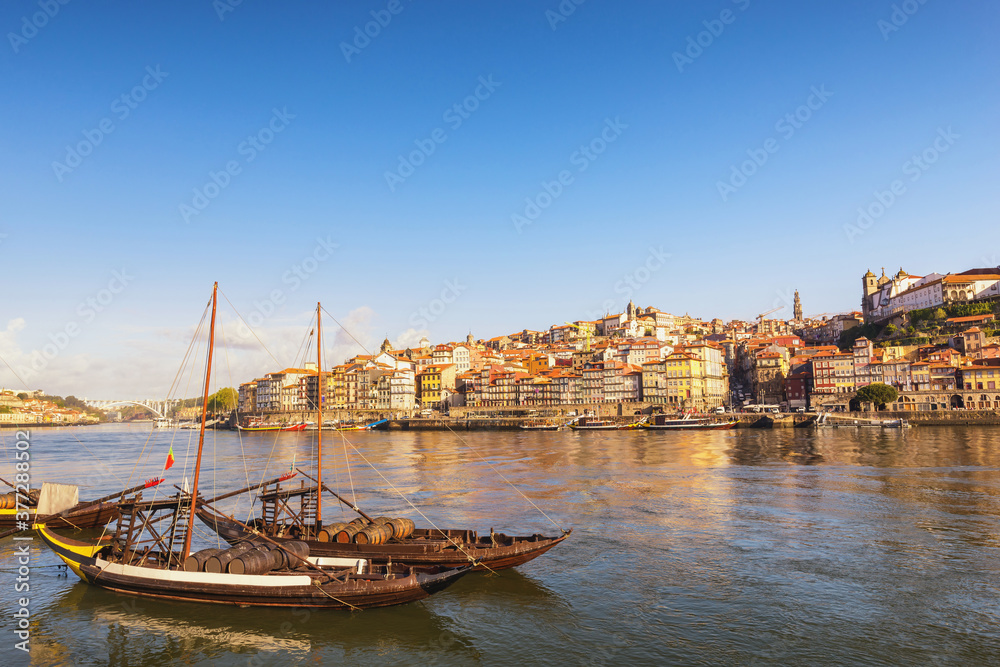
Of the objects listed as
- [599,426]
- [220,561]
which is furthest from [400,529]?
[599,426]

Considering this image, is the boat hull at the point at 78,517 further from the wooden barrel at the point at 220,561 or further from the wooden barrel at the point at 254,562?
the wooden barrel at the point at 254,562

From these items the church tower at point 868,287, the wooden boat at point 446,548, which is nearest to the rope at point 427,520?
the wooden boat at point 446,548

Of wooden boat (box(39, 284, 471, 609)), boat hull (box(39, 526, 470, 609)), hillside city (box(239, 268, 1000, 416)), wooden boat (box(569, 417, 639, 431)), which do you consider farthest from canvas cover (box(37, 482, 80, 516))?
hillside city (box(239, 268, 1000, 416))

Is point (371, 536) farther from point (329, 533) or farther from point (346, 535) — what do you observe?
point (329, 533)

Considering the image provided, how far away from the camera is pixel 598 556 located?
2011cm

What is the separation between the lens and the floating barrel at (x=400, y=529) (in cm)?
1919

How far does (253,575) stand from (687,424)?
81.7 m

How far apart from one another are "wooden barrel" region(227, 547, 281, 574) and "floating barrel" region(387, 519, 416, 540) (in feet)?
12.2

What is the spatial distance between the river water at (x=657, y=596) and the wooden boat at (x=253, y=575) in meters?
0.42

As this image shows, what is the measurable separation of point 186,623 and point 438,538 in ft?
22.7

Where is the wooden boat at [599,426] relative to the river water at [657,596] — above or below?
above

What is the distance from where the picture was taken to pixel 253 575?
15.6m

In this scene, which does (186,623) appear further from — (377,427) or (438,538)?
(377,427)

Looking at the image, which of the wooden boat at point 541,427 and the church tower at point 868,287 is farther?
the church tower at point 868,287
